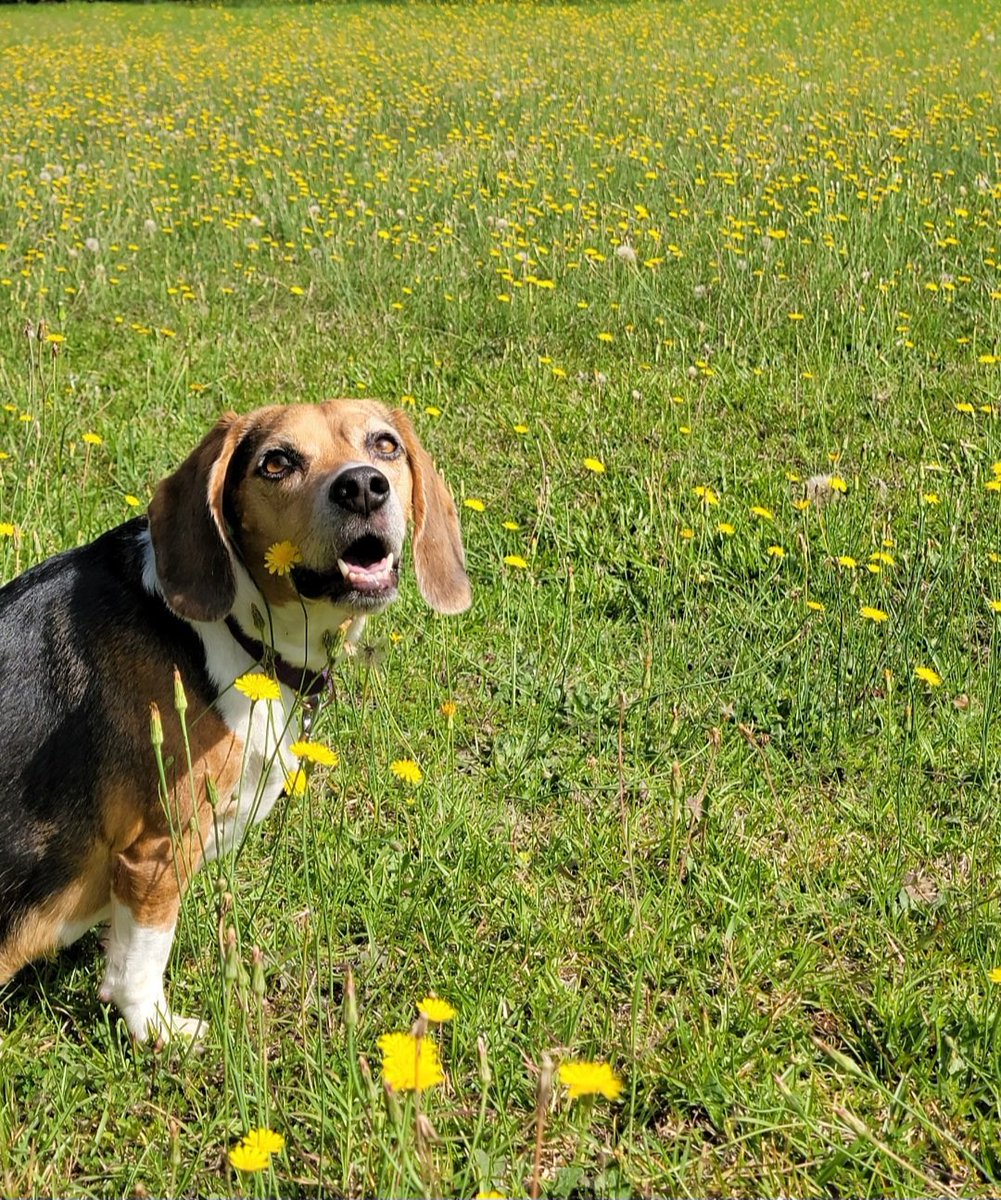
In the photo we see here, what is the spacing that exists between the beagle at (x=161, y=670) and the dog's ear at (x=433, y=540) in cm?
27

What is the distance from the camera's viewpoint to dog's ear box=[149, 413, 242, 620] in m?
2.42

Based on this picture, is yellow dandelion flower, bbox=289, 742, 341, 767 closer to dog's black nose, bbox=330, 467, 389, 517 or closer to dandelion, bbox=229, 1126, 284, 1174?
dandelion, bbox=229, 1126, 284, 1174

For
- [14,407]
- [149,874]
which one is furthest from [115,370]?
[149,874]

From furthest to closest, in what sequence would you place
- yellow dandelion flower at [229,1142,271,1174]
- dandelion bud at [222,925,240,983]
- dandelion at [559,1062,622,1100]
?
dandelion bud at [222,925,240,983]
yellow dandelion flower at [229,1142,271,1174]
dandelion at [559,1062,622,1100]

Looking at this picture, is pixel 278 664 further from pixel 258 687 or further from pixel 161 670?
pixel 258 687

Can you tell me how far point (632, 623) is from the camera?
150 inches

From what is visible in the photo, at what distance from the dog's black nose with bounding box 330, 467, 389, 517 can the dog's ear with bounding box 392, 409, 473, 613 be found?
0.45 m

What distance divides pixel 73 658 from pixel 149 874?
490mm

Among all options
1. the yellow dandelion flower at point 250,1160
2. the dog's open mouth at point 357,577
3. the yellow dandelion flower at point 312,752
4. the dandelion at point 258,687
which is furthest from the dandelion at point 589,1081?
the dog's open mouth at point 357,577

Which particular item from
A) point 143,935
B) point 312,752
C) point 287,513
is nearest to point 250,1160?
point 312,752

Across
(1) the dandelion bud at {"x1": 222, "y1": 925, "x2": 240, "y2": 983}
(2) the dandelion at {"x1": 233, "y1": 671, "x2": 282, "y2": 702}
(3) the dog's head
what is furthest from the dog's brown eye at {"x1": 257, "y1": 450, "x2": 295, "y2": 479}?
(1) the dandelion bud at {"x1": 222, "y1": 925, "x2": 240, "y2": 983}

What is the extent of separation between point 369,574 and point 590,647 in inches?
52.9

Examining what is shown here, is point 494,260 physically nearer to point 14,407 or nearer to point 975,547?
point 14,407

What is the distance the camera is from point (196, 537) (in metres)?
2.46
